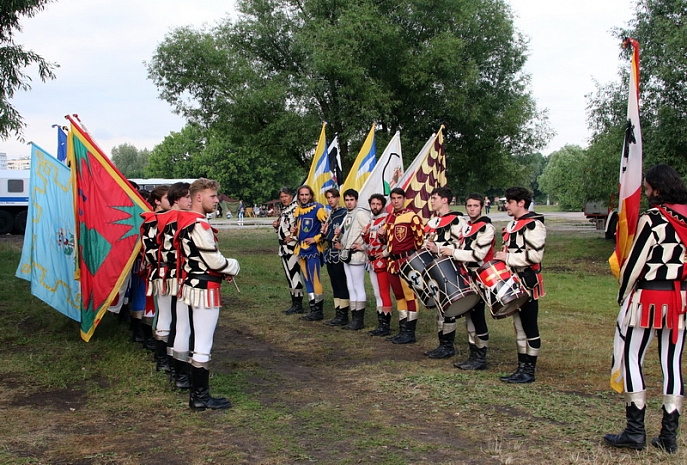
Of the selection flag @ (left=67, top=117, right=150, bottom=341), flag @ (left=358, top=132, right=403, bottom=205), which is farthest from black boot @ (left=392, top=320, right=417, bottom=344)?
flag @ (left=67, top=117, right=150, bottom=341)

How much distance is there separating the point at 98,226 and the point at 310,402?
11.3 ft

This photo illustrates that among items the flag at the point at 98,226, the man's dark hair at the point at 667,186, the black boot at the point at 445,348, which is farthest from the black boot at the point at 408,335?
the man's dark hair at the point at 667,186

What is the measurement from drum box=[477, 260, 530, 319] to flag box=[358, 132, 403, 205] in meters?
4.22

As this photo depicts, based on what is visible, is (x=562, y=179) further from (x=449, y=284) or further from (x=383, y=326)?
(x=449, y=284)

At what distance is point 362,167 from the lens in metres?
10.7

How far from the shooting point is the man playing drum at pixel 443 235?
6796 millimetres

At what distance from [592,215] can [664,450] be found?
106 ft

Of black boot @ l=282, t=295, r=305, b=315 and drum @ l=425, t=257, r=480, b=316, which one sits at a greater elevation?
drum @ l=425, t=257, r=480, b=316

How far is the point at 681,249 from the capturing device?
14.1 feet

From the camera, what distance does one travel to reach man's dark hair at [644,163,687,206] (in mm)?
4348

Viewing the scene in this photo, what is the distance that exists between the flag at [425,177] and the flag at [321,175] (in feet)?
7.52

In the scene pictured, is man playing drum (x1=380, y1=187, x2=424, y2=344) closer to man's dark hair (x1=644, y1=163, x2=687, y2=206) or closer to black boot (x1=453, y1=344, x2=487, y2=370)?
black boot (x1=453, y1=344, x2=487, y2=370)

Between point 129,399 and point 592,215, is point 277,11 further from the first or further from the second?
point 592,215

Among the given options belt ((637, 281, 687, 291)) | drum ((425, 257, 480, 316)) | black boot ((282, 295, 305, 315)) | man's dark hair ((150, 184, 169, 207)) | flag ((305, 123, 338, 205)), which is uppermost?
flag ((305, 123, 338, 205))
